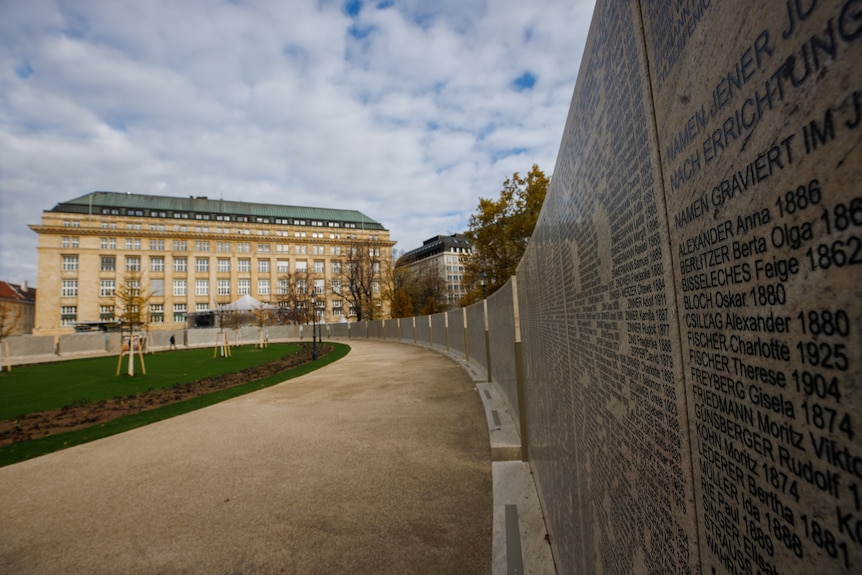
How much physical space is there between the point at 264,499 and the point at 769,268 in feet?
17.4

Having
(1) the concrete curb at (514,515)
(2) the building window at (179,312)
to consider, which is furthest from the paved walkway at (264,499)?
→ (2) the building window at (179,312)

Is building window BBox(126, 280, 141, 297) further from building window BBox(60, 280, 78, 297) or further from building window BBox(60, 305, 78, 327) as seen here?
building window BBox(60, 280, 78, 297)

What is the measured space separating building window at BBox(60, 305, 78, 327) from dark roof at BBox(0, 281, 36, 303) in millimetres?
11712

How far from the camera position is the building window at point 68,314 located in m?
69.5

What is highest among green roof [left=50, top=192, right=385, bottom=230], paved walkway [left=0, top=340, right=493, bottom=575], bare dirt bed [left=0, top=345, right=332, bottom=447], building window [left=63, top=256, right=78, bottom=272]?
green roof [left=50, top=192, right=385, bottom=230]

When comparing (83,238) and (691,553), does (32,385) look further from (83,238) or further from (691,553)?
(83,238)

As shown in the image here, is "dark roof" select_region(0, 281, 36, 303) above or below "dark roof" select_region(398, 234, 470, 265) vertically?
below

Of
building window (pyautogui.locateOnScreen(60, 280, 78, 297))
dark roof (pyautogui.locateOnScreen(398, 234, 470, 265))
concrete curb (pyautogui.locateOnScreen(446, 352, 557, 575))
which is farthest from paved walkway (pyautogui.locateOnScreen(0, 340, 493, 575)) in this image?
dark roof (pyautogui.locateOnScreen(398, 234, 470, 265))

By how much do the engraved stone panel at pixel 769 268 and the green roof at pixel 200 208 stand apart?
322ft

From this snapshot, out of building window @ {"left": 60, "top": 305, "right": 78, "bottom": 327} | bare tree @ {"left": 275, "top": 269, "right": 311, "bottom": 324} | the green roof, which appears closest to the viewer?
bare tree @ {"left": 275, "top": 269, "right": 311, "bottom": 324}

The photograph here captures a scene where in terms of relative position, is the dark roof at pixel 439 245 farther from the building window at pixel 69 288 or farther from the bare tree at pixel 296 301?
the building window at pixel 69 288

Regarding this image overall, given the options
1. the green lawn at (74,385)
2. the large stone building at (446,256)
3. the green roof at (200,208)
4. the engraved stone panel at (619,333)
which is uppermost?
the green roof at (200,208)

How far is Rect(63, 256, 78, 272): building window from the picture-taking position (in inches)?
2847

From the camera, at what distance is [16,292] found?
81562mm
